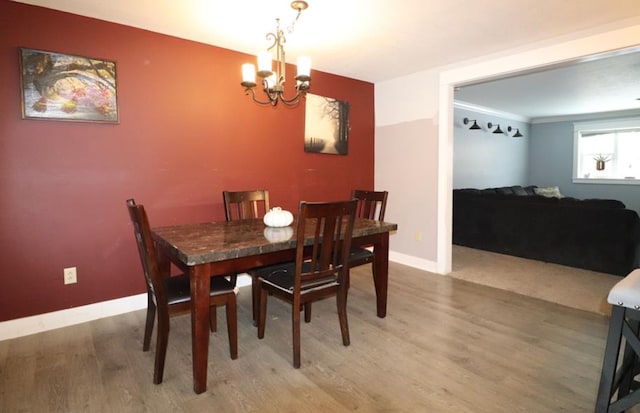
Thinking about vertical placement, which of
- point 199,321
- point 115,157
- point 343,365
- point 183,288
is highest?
point 115,157

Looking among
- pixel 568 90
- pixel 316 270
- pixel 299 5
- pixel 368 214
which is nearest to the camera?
pixel 316 270

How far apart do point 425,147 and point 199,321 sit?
3057 millimetres

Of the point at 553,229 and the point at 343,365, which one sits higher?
the point at 553,229

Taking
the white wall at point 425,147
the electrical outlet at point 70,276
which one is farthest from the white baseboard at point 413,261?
the electrical outlet at point 70,276

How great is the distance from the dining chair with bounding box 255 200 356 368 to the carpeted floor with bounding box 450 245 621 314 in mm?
1997

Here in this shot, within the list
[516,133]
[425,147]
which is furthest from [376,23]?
[516,133]

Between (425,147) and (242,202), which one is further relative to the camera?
(425,147)

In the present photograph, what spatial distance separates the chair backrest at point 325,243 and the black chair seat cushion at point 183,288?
0.41 metres

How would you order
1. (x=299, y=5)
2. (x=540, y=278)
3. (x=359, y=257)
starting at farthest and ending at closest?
1. (x=540, y=278)
2. (x=359, y=257)
3. (x=299, y=5)

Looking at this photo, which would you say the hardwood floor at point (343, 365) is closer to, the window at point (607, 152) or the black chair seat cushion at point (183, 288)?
the black chair seat cushion at point (183, 288)

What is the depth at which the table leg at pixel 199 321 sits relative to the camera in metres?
1.72

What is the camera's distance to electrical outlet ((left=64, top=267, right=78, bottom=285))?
2.54 meters

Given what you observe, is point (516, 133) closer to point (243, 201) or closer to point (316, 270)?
point (243, 201)

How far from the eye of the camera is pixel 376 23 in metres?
2.62
